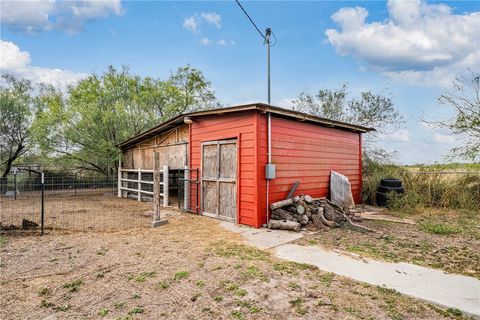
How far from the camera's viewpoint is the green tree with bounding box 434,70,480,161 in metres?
8.25

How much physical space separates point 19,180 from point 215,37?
9.22 meters

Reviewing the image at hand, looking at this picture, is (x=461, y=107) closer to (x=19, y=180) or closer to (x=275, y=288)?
(x=275, y=288)

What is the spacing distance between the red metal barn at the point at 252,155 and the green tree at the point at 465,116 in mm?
2781

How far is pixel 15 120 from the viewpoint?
39.9 ft

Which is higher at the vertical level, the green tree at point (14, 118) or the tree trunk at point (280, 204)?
the green tree at point (14, 118)

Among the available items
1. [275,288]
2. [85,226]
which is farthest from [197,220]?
[275,288]

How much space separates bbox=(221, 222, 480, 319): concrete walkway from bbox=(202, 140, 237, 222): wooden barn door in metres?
2.09

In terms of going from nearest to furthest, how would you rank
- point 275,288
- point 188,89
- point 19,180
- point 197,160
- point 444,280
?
1. point 275,288
2. point 444,280
3. point 197,160
4. point 19,180
5. point 188,89

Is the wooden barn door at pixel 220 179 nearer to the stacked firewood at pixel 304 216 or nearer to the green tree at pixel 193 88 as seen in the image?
the stacked firewood at pixel 304 216

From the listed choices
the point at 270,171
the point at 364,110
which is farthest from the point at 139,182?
the point at 364,110

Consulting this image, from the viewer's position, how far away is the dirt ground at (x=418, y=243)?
3818 mm

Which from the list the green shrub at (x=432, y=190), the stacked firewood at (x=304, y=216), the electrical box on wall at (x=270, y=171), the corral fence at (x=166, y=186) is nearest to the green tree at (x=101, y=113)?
the corral fence at (x=166, y=186)

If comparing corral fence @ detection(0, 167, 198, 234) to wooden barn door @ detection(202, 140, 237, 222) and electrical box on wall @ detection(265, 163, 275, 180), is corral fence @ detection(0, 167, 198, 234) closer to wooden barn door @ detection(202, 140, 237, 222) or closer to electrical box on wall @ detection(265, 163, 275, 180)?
wooden barn door @ detection(202, 140, 237, 222)

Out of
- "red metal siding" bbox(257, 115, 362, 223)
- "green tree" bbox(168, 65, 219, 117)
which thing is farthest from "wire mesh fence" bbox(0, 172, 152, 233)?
"green tree" bbox(168, 65, 219, 117)
